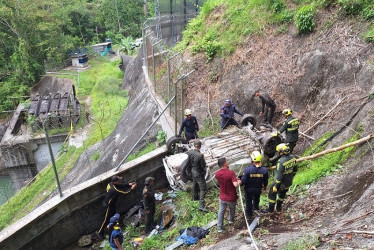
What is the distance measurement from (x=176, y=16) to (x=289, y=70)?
1510cm

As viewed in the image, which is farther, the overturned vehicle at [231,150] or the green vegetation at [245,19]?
the green vegetation at [245,19]

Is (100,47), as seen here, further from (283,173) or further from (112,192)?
(283,173)

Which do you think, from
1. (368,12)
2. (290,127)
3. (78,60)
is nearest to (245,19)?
(368,12)

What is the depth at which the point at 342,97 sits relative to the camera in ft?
26.5

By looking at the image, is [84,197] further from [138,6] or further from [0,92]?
[138,6]

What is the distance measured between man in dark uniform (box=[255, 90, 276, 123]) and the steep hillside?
0.36 m

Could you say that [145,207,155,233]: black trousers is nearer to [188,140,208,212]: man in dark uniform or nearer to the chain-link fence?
[188,140,208,212]: man in dark uniform

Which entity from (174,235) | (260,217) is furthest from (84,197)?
(260,217)

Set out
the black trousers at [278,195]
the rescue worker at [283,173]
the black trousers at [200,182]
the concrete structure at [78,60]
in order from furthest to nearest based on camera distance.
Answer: the concrete structure at [78,60] → the black trousers at [200,182] → the black trousers at [278,195] → the rescue worker at [283,173]

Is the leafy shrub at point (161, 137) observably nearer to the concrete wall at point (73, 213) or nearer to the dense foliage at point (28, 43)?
the concrete wall at point (73, 213)

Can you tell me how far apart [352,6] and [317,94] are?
2.79m

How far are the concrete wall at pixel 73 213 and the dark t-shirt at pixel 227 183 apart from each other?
3.82 m

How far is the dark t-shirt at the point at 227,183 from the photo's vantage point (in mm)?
6020

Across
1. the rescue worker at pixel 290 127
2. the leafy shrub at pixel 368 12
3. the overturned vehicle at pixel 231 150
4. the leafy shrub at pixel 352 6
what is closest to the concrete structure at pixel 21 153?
the overturned vehicle at pixel 231 150
